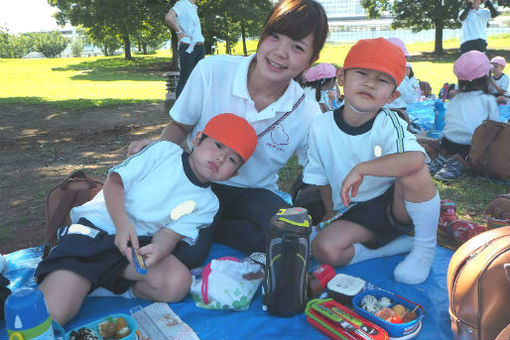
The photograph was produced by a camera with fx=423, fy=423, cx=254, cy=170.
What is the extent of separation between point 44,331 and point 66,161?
3.83 metres

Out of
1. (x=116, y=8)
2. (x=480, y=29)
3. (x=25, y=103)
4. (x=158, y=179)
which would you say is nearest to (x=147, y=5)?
(x=116, y=8)

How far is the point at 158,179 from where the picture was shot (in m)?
2.16

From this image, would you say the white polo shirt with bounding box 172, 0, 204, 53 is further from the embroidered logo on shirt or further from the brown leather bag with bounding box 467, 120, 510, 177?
the embroidered logo on shirt

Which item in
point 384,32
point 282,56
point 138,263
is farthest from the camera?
point 384,32

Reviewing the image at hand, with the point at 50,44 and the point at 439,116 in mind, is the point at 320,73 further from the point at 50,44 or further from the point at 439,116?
the point at 50,44

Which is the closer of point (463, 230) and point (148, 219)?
point (148, 219)

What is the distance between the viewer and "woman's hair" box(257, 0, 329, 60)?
87.0 inches

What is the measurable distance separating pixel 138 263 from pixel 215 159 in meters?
0.61

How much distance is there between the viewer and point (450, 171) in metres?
4.10

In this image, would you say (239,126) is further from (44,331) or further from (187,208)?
(44,331)

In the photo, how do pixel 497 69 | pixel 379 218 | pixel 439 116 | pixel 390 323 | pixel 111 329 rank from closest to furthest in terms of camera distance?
pixel 111 329
pixel 390 323
pixel 379 218
pixel 439 116
pixel 497 69

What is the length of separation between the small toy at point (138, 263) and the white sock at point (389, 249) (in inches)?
45.8

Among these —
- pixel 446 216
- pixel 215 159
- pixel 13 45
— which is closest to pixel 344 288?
pixel 215 159

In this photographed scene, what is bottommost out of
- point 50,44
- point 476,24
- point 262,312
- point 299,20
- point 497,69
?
point 262,312
